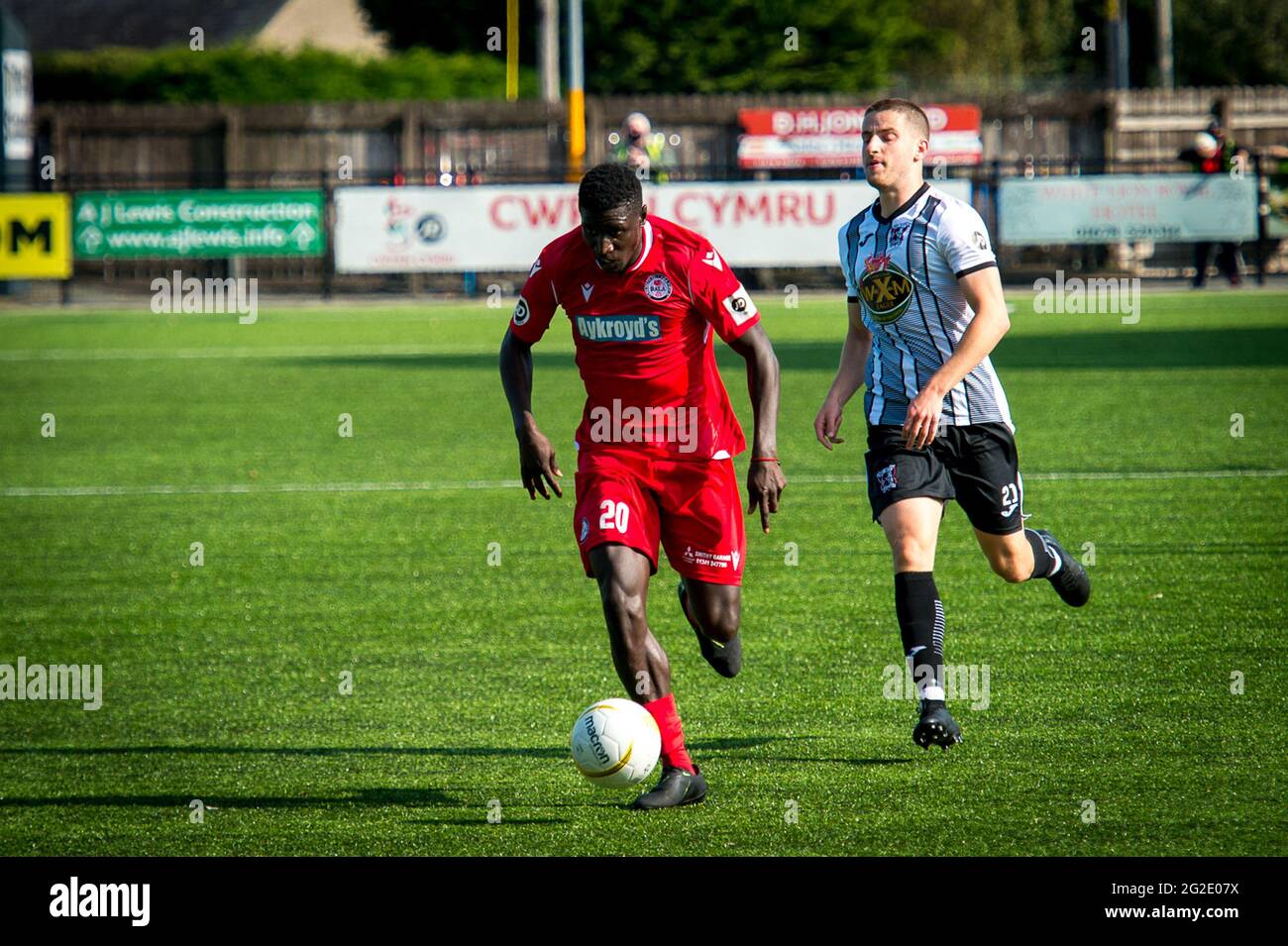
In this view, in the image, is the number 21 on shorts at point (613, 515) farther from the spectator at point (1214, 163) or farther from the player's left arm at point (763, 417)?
the spectator at point (1214, 163)

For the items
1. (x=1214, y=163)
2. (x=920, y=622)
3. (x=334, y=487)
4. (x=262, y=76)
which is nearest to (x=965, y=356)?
(x=920, y=622)

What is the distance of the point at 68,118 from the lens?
115ft

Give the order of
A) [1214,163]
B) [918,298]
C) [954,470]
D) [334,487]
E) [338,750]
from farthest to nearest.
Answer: [1214,163] → [334,487] → [338,750] → [954,470] → [918,298]

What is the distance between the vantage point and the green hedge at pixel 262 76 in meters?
41.8

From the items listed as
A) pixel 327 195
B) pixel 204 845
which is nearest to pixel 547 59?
pixel 327 195

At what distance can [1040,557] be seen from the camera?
7.27 meters

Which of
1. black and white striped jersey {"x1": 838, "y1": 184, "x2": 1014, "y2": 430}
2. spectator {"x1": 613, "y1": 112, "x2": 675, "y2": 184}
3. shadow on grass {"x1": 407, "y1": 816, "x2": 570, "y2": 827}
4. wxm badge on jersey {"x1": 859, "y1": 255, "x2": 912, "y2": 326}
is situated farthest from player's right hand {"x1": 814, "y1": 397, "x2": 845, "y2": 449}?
spectator {"x1": 613, "y1": 112, "x2": 675, "y2": 184}

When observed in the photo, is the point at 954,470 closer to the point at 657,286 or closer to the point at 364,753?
the point at 657,286

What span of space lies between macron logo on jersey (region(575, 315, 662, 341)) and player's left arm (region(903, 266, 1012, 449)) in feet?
2.92

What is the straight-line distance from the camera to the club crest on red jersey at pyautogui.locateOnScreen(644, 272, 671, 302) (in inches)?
242

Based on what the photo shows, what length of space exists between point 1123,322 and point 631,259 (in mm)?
19207

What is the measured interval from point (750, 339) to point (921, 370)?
68 centimetres

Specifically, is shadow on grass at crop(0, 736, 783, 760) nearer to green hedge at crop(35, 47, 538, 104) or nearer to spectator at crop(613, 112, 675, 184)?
spectator at crop(613, 112, 675, 184)

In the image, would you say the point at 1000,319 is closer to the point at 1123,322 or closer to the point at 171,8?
the point at 1123,322
